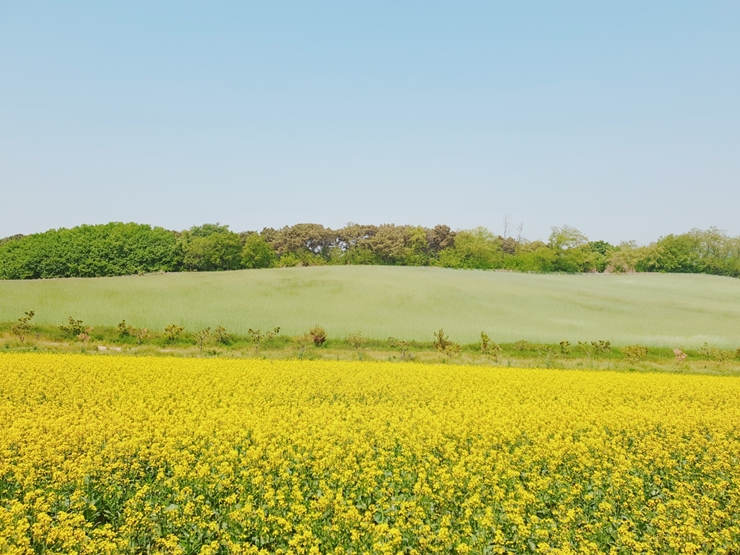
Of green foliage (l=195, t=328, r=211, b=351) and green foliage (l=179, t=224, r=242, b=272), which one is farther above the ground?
green foliage (l=179, t=224, r=242, b=272)

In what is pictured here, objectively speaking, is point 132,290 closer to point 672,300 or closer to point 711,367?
point 711,367

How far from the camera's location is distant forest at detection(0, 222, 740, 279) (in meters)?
69.0

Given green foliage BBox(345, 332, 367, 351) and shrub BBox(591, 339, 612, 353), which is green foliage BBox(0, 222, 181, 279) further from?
shrub BBox(591, 339, 612, 353)

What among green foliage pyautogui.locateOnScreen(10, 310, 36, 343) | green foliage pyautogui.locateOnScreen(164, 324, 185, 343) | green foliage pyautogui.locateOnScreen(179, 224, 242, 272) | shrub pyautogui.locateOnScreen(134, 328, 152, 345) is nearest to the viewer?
green foliage pyautogui.locateOnScreen(10, 310, 36, 343)

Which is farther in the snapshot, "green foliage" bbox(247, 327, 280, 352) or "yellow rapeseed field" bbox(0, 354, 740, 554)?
"green foliage" bbox(247, 327, 280, 352)

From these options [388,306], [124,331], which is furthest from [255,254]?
[124,331]

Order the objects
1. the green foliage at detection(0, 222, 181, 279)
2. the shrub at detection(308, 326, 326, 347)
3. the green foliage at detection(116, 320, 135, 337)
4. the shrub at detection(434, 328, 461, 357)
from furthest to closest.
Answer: the green foliage at detection(0, 222, 181, 279), the green foliage at detection(116, 320, 135, 337), the shrub at detection(308, 326, 326, 347), the shrub at detection(434, 328, 461, 357)

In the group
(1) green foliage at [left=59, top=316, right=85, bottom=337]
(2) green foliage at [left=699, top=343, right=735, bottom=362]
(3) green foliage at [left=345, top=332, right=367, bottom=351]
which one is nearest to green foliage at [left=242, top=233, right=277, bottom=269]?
(1) green foliage at [left=59, top=316, right=85, bottom=337]

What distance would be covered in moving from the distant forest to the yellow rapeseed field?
206 feet

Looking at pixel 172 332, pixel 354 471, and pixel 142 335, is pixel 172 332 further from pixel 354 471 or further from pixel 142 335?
pixel 354 471

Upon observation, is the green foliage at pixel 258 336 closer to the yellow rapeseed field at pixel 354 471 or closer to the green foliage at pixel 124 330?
the green foliage at pixel 124 330

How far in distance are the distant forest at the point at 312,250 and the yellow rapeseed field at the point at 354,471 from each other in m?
62.7

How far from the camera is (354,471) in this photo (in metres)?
8.12

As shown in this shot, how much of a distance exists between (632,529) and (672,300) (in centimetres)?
5001
